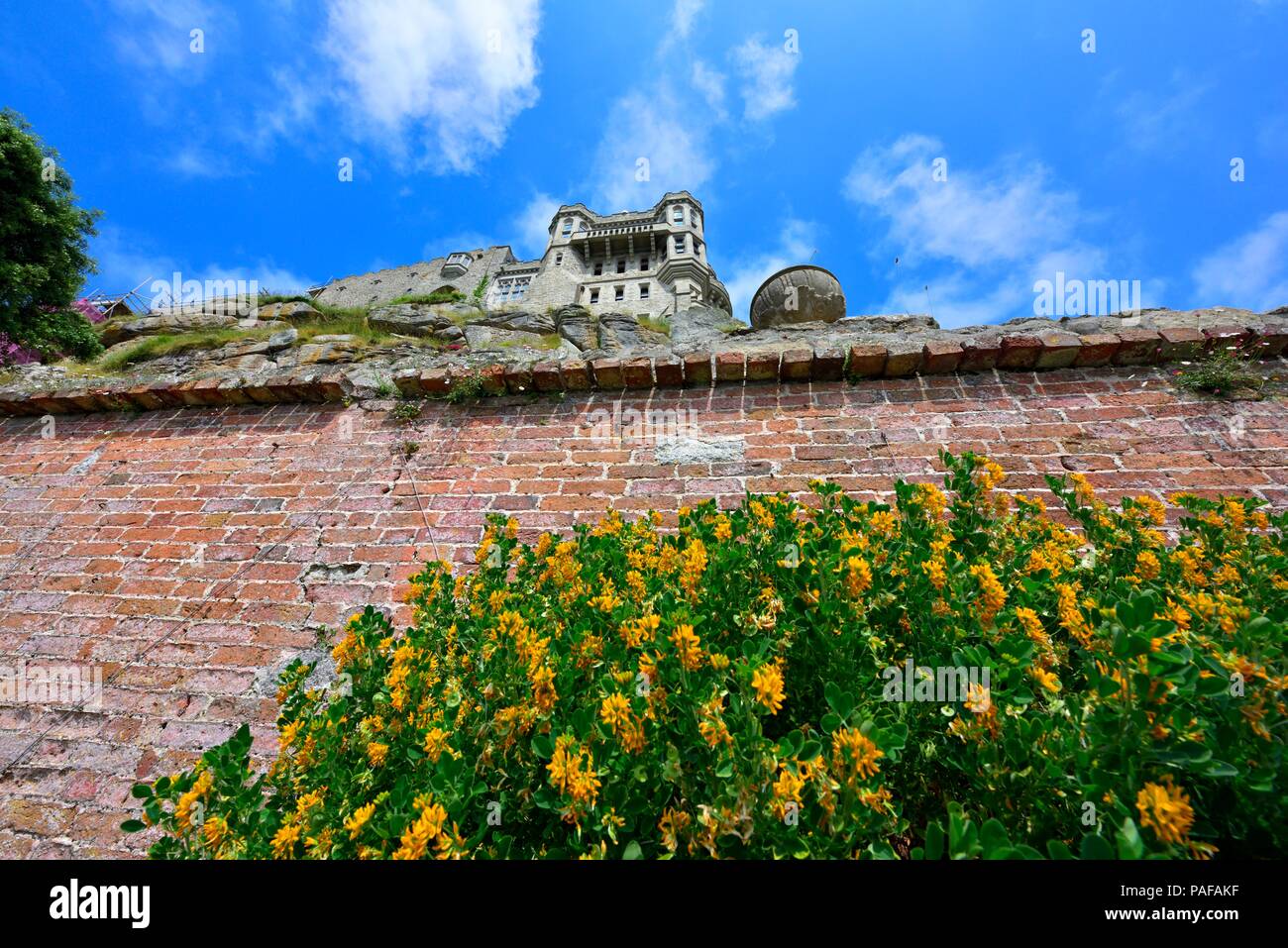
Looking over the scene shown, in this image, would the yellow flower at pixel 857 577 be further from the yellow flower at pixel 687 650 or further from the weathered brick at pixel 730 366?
the weathered brick at pixel 730 366

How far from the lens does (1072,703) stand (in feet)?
3.28

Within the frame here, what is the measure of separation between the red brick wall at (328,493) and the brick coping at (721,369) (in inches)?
4.1

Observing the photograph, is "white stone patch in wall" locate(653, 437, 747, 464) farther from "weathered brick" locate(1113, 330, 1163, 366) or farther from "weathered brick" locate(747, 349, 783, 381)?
"weathered brick" locate(1113, 330, 1163, 366)

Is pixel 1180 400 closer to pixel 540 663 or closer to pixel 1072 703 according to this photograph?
pixel 1072 703

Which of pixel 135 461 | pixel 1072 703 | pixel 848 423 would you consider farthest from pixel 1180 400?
pixel 135 461

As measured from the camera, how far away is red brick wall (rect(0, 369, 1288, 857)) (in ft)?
7.62

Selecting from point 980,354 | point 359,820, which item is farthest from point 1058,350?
point 359,820

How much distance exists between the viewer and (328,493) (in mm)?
3109

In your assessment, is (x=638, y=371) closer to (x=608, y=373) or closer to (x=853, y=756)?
(x=608, y=373)

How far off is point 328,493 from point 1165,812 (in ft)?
12.0

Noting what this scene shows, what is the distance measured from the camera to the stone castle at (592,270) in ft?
116

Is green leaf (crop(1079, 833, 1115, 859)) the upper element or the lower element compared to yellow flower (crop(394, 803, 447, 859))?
upper

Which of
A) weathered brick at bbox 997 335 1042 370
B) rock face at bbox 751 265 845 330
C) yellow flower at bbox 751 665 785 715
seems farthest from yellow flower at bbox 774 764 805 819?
rock face at bbox 751 265 845 330
